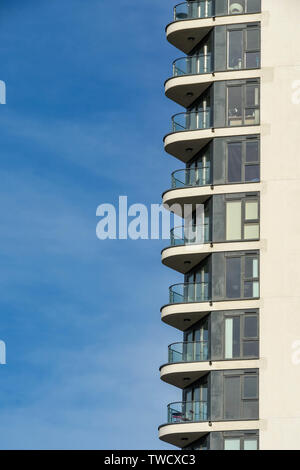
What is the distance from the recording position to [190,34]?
93125 millimetres

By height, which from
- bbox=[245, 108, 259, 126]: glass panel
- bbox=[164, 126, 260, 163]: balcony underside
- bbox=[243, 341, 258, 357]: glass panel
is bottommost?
bbox=[243, 341, 258, 357]: glass panel

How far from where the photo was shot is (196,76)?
91.8m

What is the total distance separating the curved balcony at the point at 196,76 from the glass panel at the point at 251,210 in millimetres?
7052

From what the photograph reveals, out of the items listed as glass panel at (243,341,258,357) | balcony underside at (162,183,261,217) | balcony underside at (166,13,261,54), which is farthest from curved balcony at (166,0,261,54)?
glass panel at (243,341,258,357)

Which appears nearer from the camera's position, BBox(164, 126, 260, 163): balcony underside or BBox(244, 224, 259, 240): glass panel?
BBox(244, 224, 259, 240): glass panel

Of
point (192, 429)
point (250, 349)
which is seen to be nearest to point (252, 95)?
point (250, 349)

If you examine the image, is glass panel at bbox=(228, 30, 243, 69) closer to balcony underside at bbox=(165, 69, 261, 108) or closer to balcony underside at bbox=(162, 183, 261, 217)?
balcony underside at bbox=(165, 69, 261, 108)

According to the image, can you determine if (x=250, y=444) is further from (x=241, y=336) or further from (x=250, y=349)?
(x=241, y=336)

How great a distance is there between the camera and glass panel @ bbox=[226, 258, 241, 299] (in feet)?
286

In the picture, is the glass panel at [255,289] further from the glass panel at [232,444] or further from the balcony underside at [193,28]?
the balcony underside at [193,28]

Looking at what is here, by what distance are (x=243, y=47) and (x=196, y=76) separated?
→ 3.05m

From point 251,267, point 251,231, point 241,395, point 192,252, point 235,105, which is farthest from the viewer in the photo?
point 235,105

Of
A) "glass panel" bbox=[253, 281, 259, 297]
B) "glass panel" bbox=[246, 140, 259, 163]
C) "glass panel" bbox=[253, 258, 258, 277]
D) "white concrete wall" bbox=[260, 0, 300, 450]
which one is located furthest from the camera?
"glass panel" bbox=[246, 140, 259, 163]

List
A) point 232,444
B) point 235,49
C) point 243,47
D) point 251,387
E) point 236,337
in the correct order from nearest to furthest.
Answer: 1. point 232,444
2. point 251,387
3. point 236,337
4. point 243,47
5. point 235,49
